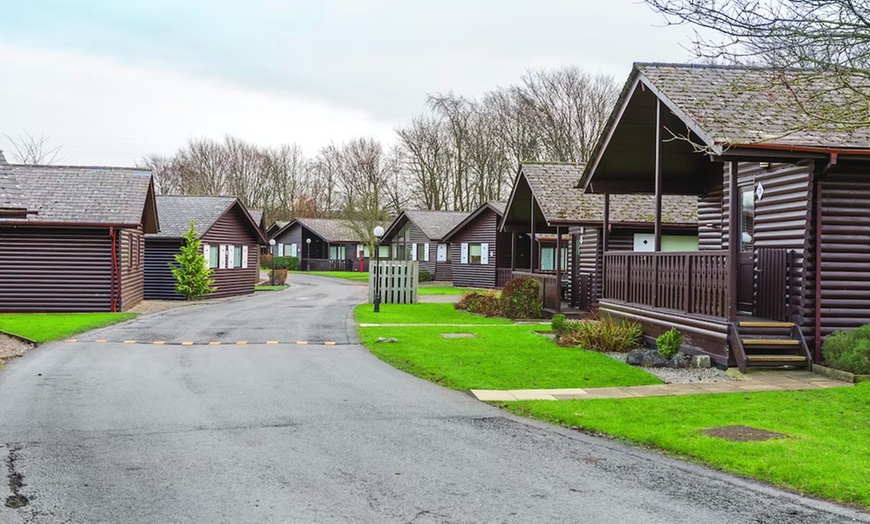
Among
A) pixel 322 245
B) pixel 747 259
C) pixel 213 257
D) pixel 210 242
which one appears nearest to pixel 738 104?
pixel 747 259

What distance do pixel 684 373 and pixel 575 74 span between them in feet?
156

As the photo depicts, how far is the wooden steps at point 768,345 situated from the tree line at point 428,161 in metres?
41.8

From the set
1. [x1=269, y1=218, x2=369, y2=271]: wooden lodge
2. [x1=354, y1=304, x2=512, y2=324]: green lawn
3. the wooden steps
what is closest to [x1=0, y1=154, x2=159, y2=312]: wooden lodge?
[x1=354, y1=304, x2=512, y2=324]: green lawn

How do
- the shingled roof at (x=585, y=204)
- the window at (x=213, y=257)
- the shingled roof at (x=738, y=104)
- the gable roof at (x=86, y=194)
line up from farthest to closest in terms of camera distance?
the window at (x=213, y=257)
the gable roof at (x=86, y=194)
the shingled roof at (x=585, y=204)
the shingled roof at (x=738, y=104)

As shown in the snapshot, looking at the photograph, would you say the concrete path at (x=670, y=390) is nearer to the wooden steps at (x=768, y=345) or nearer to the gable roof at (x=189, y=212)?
the wooden steps at (x=768, y=345)

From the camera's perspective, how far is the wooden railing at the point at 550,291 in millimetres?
22516

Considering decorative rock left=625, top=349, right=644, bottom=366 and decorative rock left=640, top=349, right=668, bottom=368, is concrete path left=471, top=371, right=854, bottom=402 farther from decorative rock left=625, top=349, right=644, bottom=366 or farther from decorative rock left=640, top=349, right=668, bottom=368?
decorative rock left=625, top=349, right=644, bottom=366

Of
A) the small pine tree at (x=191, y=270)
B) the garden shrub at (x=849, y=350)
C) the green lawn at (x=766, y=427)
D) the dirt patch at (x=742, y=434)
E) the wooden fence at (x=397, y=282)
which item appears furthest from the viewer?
the small pine tree at (x=191, y=270)

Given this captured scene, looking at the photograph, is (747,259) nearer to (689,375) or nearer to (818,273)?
(818,273)

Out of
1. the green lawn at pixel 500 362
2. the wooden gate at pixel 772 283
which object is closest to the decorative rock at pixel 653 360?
the green lawn at pixel 500 362

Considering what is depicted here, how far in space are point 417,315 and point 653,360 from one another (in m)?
11.2

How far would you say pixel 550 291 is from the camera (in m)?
23.2

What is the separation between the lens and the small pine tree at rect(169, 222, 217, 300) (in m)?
30.1

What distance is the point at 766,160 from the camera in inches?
435
